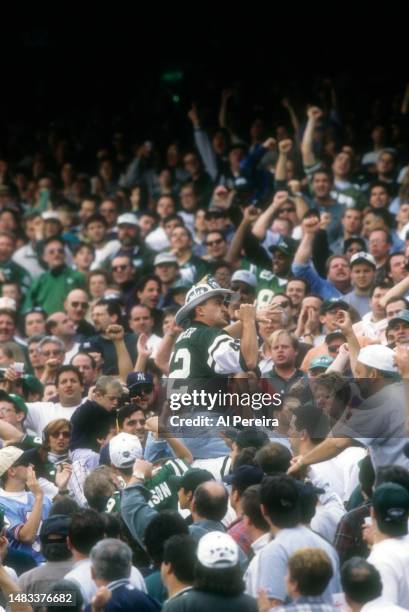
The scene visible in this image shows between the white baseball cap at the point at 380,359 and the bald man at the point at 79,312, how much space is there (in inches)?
178

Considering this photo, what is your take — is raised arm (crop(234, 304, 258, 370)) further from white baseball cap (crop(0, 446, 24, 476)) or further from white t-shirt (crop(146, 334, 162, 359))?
white t-shirt (crop(146, 334, 162, 359))

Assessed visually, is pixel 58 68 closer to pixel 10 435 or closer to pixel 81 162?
pixel 81 162

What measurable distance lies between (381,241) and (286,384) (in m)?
2.69

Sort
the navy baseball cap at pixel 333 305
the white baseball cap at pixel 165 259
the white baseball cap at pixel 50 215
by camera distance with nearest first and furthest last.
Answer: the navy baseball cap at pixel 333 305, the white baseball cap at pixel 165 259, the white baseball cap at pixel 50 215

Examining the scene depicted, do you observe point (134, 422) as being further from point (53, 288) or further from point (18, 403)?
point (53, 288)

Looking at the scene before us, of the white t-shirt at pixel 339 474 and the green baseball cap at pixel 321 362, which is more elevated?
the green baseball cap at pixel 321 362

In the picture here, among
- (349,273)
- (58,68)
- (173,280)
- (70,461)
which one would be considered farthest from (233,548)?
(58,68)

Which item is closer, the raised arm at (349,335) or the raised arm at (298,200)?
the raised arm at (349,335)

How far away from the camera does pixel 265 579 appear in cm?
688

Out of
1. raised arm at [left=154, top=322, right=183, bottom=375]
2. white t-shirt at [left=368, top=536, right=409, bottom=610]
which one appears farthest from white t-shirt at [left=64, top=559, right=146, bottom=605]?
raised arm at [left=154, top=322, right=183, bottom=375]

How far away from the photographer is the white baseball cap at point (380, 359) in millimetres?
8610

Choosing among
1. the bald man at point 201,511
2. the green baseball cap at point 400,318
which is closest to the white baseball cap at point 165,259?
the green baseball cap at point 400,318

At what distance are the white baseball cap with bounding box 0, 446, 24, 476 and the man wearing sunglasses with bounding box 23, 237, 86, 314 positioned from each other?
209 inches

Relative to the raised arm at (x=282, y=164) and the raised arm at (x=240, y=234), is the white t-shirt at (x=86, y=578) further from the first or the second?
the raised arm at (x=282, y=164)
